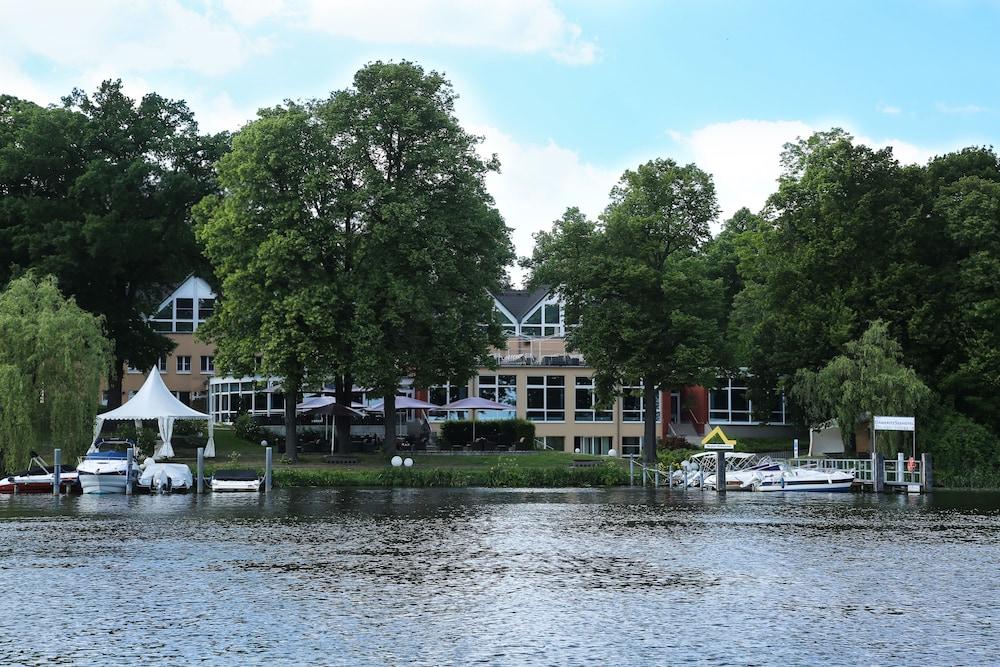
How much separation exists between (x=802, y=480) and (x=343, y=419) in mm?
20807

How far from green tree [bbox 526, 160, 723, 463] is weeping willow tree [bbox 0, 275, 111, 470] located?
866 inches

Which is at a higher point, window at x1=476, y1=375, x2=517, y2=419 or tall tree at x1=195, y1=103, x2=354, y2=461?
tall tree at x1=195, y1=103, x2=354, y2=461

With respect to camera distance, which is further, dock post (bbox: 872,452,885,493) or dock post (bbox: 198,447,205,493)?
dock post (bbox: 872,452,885,493)

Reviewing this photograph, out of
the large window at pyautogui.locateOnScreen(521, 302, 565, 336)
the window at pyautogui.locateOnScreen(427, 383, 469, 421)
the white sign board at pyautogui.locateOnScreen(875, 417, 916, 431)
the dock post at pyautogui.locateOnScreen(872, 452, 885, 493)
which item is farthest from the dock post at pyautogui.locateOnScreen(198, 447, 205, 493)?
the large window at pyautogui.locateOnScreen(521, 302, 565, 336)

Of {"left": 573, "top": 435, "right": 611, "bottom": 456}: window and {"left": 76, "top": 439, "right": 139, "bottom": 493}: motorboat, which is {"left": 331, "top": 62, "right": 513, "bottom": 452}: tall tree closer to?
{"left": 76, "top": 439, "right": 139, "bottom": 493}: motorboat

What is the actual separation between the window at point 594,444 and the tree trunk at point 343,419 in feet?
58.4

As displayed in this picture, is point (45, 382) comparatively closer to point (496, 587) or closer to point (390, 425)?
point (390, 425)

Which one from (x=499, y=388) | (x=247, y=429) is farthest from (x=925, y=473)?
(x=247, y=429)

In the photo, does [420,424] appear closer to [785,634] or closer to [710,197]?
[710,197]

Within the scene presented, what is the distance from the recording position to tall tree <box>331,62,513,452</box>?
174 ft

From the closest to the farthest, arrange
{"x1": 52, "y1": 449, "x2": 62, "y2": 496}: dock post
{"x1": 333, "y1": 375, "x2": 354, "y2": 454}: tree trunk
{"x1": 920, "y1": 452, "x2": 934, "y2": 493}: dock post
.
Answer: {"x1": 52, "y1": 449, "x2": 62, "y2": 496}: dock post < {"x1": 920, "y1": 452, "x2": 934, "y2": 493}: dock post < {"x1": 333, "y1": 375, "x2": 354, "y2": 454}: tree trunk

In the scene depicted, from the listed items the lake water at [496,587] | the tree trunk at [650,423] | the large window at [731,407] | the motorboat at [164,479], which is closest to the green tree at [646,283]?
the tree trunk at [650,423]

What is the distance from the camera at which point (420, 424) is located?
2667 inches

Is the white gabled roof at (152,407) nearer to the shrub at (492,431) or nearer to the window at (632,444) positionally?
the shrub at (492,431)
